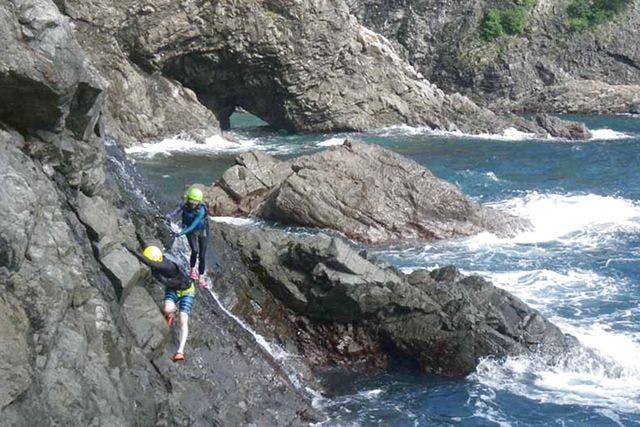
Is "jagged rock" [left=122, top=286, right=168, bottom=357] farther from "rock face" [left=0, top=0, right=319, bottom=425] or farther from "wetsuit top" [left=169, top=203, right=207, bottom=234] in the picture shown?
"wetsuit top" [left=169, top=203, right=207, bottom=234]

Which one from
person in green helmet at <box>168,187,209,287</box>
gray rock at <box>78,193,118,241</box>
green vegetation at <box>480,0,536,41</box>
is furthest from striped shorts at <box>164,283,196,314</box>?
green vegetation at <box>480,0,536,41</box>

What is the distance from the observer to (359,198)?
30578mm

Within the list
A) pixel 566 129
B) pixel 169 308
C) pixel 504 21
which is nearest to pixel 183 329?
pixel 169 308

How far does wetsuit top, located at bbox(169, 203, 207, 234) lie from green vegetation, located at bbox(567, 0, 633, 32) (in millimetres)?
68599

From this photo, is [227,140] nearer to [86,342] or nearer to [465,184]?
[465,184]

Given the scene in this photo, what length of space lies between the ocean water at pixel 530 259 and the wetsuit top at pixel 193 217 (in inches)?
184

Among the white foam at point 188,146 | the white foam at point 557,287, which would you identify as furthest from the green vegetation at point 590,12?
the white foam at point 557,287

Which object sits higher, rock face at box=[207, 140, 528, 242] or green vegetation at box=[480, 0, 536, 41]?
green vegetation at box=[480, 0, 536, 41]

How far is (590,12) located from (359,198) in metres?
58.0

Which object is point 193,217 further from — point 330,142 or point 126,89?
point 330,142

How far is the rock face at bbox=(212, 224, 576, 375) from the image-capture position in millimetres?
19391

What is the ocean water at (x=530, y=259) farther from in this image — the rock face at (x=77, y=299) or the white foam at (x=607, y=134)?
the rock face at (x=77, y=299)

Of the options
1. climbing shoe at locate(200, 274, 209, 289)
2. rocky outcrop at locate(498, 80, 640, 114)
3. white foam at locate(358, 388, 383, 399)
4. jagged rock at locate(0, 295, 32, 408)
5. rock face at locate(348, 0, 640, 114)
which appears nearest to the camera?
jagged rock at locate(0, 295, 32, 408)

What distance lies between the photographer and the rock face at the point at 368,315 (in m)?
19.4
